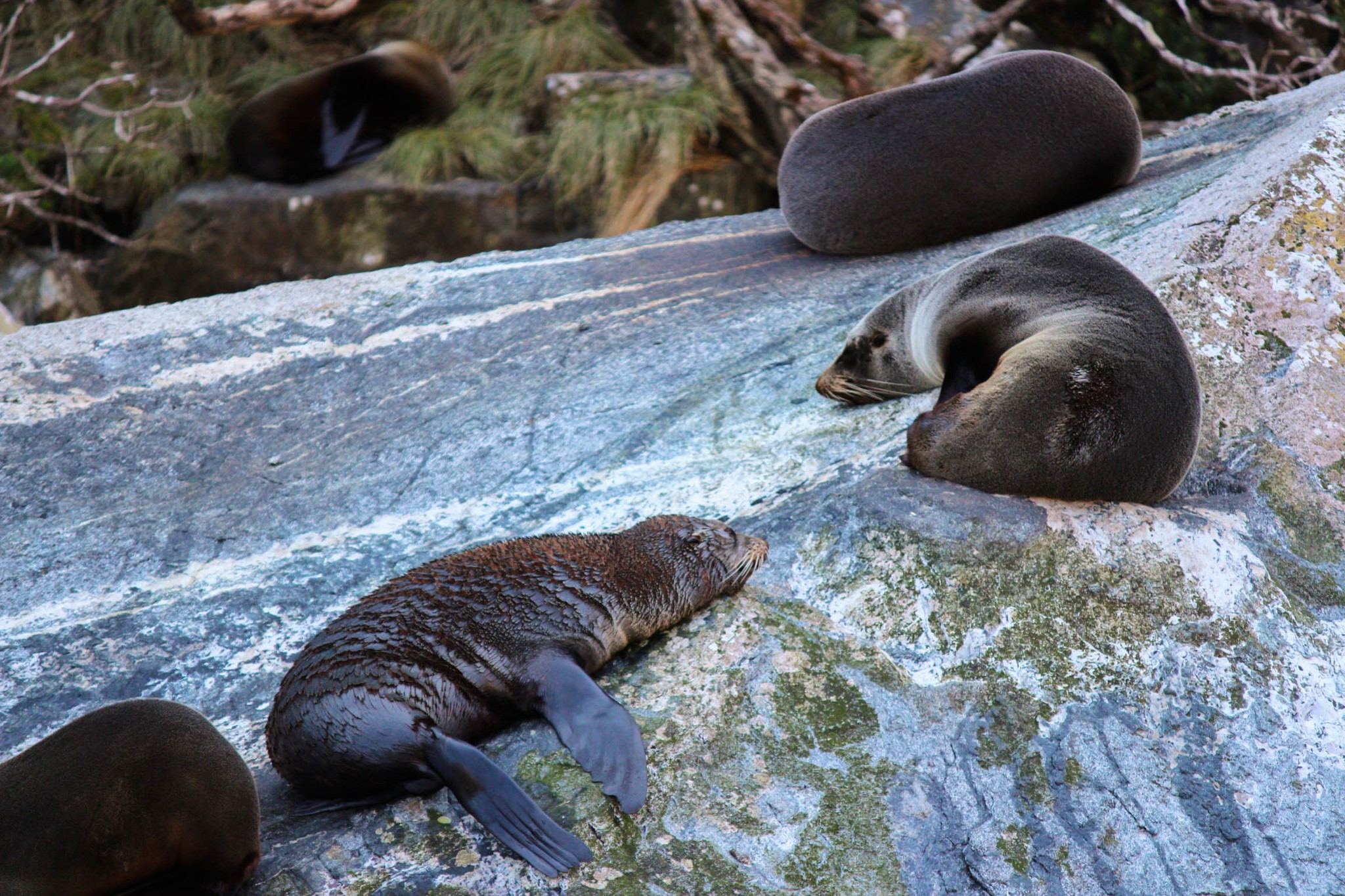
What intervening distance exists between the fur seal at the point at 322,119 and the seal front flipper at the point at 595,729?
7.52 meters

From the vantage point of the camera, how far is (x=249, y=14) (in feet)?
26.6

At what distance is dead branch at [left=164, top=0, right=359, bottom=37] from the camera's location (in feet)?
25.8

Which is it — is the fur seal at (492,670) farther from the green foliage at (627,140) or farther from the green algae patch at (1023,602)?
the green foliage at (627,140)

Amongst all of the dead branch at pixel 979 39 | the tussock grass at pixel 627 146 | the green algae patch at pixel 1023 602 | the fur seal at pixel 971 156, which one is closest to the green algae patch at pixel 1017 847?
the green algae patch at pixel 1023 602

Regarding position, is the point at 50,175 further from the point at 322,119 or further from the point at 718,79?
the point at 718,79

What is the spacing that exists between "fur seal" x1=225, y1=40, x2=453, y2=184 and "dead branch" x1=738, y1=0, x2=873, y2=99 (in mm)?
2894

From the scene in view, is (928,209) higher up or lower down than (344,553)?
higher up

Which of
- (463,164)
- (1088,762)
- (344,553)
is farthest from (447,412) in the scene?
(463,164)

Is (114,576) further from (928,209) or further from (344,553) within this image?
(928,209)

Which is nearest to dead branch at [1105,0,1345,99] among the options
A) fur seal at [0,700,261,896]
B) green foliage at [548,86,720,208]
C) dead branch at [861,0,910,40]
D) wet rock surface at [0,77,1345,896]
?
dead branch at [861,0,910,40]

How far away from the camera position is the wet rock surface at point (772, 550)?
188 centimetres

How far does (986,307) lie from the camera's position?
3109mm

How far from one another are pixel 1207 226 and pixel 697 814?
95.9 inches

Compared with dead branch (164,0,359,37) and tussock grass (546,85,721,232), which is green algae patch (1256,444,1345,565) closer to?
tussock grass (546,85,721,232)
